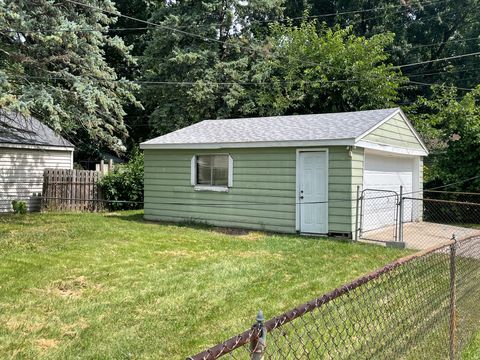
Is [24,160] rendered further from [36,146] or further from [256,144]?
[256,144]

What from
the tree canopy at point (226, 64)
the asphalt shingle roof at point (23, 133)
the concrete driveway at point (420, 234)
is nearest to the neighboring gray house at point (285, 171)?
the concrete driveway at point (420, 234)

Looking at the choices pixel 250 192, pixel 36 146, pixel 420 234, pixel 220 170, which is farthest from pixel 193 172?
pixel 36 146

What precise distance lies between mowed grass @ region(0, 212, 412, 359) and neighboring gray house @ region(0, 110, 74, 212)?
18.6 feet

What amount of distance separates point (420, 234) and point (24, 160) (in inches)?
526

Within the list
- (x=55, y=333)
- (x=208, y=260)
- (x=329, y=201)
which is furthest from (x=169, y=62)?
(x=55, y=333)

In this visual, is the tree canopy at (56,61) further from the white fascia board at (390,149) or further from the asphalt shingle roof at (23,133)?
the white fascia board at (390,149)

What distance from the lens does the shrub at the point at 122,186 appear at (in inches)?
669

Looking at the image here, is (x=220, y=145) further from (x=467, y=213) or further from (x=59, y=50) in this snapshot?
(x=467, y=213)

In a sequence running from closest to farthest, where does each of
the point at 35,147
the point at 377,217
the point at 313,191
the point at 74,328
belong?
the point at 74,328, the point at 313,191, the point at 377,217, the point at 35,147

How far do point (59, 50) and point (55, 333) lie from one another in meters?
9.51

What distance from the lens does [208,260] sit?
806cm

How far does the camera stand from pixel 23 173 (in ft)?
54.0

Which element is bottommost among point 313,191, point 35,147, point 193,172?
point 313,191

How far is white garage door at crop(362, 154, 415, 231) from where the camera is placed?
11.6 metres
